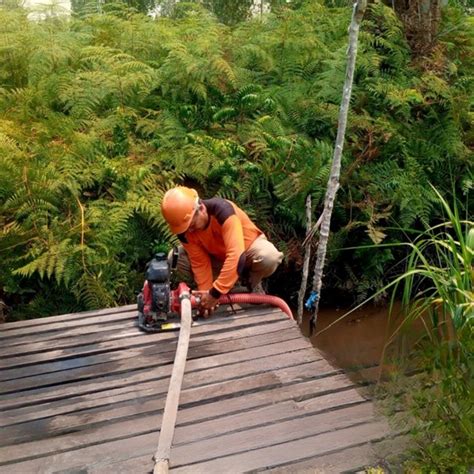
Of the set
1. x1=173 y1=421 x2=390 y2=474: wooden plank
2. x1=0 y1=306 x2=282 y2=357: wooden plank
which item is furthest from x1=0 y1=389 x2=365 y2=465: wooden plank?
x1=0 y1=306 x2=282 y2=357: wooden plank

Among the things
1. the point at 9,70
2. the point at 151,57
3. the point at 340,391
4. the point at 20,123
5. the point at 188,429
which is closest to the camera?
the point at 188,429

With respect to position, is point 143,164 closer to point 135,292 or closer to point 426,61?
point 135,292

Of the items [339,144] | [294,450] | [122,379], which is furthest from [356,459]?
[339,144]

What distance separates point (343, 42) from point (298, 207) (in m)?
2.90

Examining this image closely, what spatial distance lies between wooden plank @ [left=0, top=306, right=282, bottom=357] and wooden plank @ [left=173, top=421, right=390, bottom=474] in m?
1.23

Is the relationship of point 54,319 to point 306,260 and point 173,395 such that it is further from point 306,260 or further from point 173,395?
point 306,260

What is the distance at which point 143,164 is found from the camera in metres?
5.51

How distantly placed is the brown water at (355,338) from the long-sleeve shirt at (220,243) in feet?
4.71

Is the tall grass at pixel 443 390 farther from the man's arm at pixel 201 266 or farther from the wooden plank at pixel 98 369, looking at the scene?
the man's arm at pixel 201 266

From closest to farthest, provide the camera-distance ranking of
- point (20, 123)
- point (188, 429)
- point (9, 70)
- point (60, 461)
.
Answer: point (60, 461), point (188, 429), point (20, 123), point (9, 70)

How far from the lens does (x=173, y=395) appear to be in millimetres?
3035

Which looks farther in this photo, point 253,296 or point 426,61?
point 426,61

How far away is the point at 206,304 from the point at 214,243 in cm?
46

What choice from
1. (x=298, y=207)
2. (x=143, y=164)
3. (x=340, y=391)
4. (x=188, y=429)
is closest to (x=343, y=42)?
(x=298, y=207)
